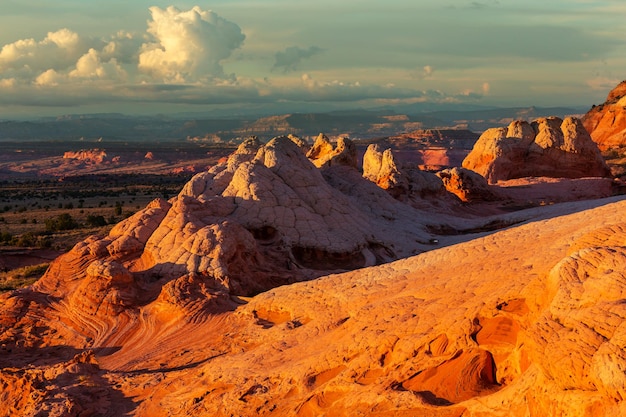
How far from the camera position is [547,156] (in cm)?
3200

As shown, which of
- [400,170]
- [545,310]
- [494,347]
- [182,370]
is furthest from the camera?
[400,170]

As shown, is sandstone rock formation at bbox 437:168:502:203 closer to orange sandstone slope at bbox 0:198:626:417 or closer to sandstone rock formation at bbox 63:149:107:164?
orange sandstone slope at bbox 0:198:626:417

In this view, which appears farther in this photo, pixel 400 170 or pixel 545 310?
pixel 400 170

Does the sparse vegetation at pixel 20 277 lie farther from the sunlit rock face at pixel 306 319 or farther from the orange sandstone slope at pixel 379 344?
the orange sandstone slope at pixel 379 344

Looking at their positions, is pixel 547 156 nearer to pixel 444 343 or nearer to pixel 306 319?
pixel 306 319

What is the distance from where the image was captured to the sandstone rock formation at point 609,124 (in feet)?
195

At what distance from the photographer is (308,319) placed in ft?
32.1

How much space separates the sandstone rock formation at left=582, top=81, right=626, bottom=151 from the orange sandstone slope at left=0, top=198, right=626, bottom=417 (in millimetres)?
51920

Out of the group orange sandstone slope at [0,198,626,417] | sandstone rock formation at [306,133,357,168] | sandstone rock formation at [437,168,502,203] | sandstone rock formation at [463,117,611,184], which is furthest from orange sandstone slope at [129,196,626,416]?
sandstone rock formation at [463,117,611,184]

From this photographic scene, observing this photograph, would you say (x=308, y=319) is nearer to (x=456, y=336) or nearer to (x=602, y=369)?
(x=456, y=336)

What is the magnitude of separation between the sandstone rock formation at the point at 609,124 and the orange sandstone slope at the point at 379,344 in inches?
2044

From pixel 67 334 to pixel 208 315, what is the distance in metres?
2.32

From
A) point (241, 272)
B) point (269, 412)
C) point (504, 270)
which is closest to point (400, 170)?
point (241, 272)

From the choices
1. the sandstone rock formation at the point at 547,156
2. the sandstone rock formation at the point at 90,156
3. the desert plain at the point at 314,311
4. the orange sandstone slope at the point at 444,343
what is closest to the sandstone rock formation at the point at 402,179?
the desert plain at the point at 314,311
